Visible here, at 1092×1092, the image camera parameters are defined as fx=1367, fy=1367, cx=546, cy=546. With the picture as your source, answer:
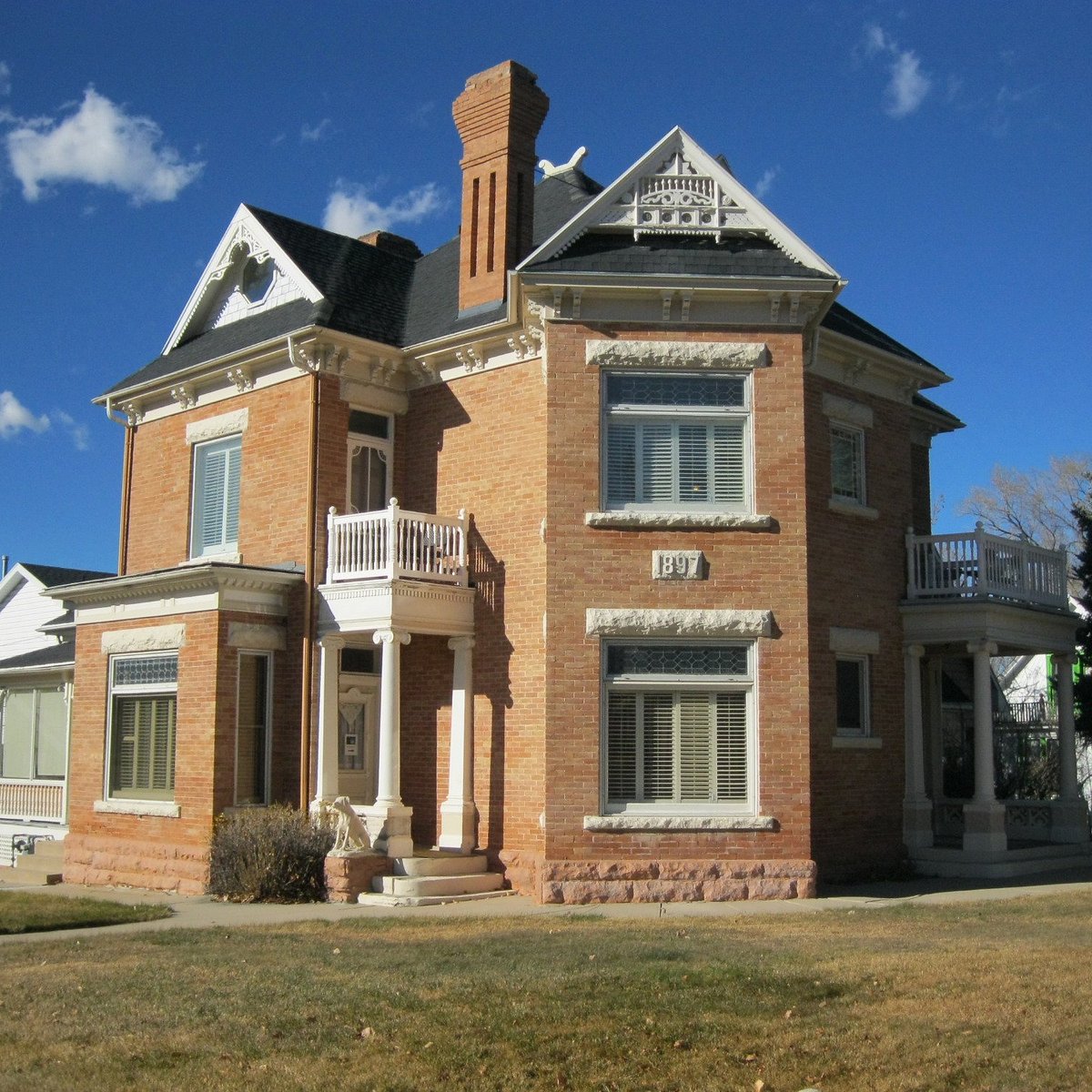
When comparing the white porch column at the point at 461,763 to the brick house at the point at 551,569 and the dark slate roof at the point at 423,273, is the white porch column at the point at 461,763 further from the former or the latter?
the dark slate roof at the point at 423,273

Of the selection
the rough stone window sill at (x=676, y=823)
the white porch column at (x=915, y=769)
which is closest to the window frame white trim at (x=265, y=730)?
the rough stone window sill at (x=676, y=823)

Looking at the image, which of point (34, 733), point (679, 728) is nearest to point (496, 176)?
point (679, 728)

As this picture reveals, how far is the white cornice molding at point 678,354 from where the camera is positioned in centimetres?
1698

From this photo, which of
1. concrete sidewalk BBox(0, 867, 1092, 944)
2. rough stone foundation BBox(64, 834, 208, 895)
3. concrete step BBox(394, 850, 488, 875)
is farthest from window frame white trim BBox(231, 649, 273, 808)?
concrete step BBox(394, 850, 488, 875)

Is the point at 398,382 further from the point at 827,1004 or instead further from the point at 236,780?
the point at 827,1004

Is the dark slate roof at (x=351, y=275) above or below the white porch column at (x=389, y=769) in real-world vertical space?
above

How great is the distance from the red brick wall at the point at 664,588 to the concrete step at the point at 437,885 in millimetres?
1533

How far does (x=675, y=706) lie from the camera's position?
1661cm

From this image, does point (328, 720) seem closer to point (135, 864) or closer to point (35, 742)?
point (135, 864)

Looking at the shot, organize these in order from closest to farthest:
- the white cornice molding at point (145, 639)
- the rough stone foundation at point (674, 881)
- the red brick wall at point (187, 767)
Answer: the rough stone foundation at point (674, 881)
the red brick wall at point (187, 767)
the white cornice molding at point (145, 639)

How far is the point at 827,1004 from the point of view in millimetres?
9156

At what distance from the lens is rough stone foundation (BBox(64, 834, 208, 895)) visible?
18.1 meters

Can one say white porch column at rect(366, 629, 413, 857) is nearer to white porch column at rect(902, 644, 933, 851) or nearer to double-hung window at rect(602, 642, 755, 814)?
double-hung window at rect(602, 642, 755, 814)

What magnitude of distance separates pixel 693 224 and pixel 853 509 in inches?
192
